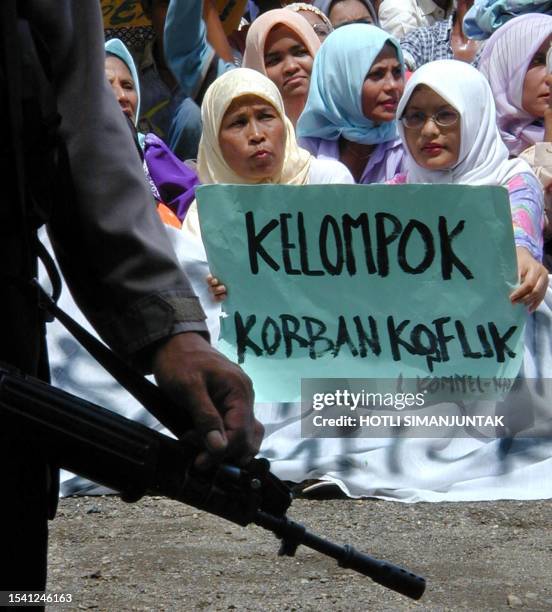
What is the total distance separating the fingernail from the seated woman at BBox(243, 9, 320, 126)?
5.44 m

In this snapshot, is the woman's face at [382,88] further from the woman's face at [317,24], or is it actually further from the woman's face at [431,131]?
the woman's face at [317,24]

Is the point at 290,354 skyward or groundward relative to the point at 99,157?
groundward

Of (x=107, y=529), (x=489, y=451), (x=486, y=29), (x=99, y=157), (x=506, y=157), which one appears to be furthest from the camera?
(x=486, y=29)

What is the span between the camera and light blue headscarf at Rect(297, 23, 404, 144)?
21.7ft

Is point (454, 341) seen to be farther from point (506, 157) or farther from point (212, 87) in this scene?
point (212, 87)

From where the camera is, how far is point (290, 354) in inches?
211

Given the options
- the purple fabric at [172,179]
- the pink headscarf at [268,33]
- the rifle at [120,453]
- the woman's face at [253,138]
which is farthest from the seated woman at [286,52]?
the rifle at [120,453]

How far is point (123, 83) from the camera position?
6.88 meters

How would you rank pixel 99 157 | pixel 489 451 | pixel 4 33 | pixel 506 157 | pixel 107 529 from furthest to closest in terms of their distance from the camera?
pixel 506 157
pixel 489 451
pixel 107 529
pixel 99 157
pixel 4 33

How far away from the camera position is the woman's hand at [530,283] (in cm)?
527

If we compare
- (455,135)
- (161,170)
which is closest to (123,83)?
(161,170)

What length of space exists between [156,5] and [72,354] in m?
3.51

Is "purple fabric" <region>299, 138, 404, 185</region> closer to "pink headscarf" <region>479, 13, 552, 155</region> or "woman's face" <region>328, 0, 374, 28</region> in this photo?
"pink headscarf" <region>479, 13, 552, 155</region>

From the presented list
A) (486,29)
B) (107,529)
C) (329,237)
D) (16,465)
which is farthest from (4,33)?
(486,29)
